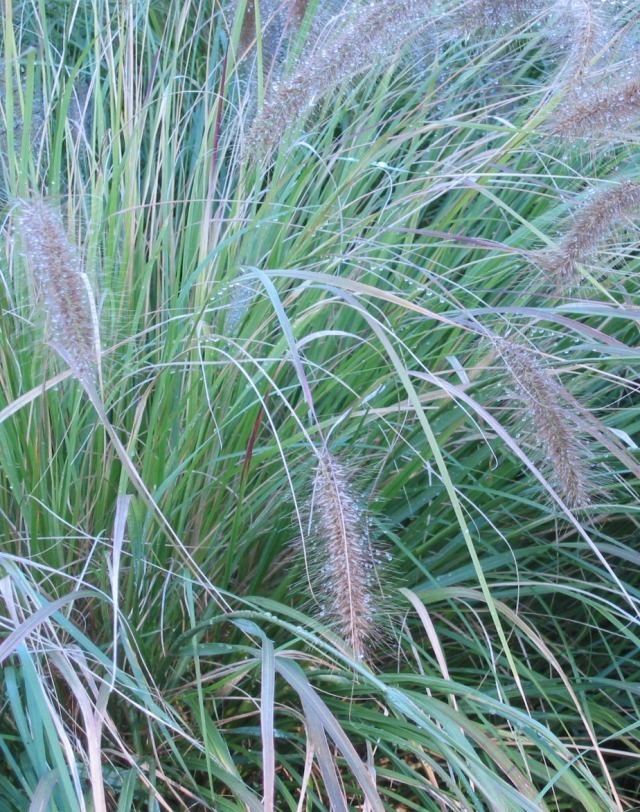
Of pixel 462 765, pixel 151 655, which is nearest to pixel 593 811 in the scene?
pixel 462 765

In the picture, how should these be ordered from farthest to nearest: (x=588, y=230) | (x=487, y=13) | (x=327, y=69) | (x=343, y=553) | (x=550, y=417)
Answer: (x=487, y=13) < (x=327, y=69) < (x=588, y=230) < (x=550, y=417) < (x=343, y=553)

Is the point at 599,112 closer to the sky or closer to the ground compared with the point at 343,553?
Result: closer to the sky

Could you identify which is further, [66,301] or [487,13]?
[487,13]

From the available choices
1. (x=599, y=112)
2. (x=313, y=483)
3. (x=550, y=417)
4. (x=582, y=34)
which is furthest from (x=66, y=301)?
(x=582, y=34)

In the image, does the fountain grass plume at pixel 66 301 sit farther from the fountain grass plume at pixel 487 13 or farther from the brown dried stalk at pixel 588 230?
the fountain grass plume at pixel 487 13

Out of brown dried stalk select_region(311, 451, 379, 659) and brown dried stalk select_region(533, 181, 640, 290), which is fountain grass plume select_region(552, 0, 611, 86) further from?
brown dried stalk select_region(311, 451, 379, 659)

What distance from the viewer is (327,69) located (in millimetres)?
1896

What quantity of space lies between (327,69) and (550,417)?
81 centimetres

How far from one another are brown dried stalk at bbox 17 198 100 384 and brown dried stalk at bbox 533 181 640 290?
2.63ft

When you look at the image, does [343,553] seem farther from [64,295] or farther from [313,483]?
[64,295]

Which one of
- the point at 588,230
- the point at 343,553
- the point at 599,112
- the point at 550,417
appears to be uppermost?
the point at 599,112

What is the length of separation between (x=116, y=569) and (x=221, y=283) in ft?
1.93

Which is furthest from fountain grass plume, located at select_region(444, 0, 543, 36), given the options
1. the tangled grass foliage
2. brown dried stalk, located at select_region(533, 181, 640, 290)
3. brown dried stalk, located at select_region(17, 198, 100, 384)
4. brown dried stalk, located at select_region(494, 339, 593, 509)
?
brown dried stalk, located at select_region(17, 198, 100, 384)

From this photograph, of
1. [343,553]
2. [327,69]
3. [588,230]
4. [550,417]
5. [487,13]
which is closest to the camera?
[343,553]
